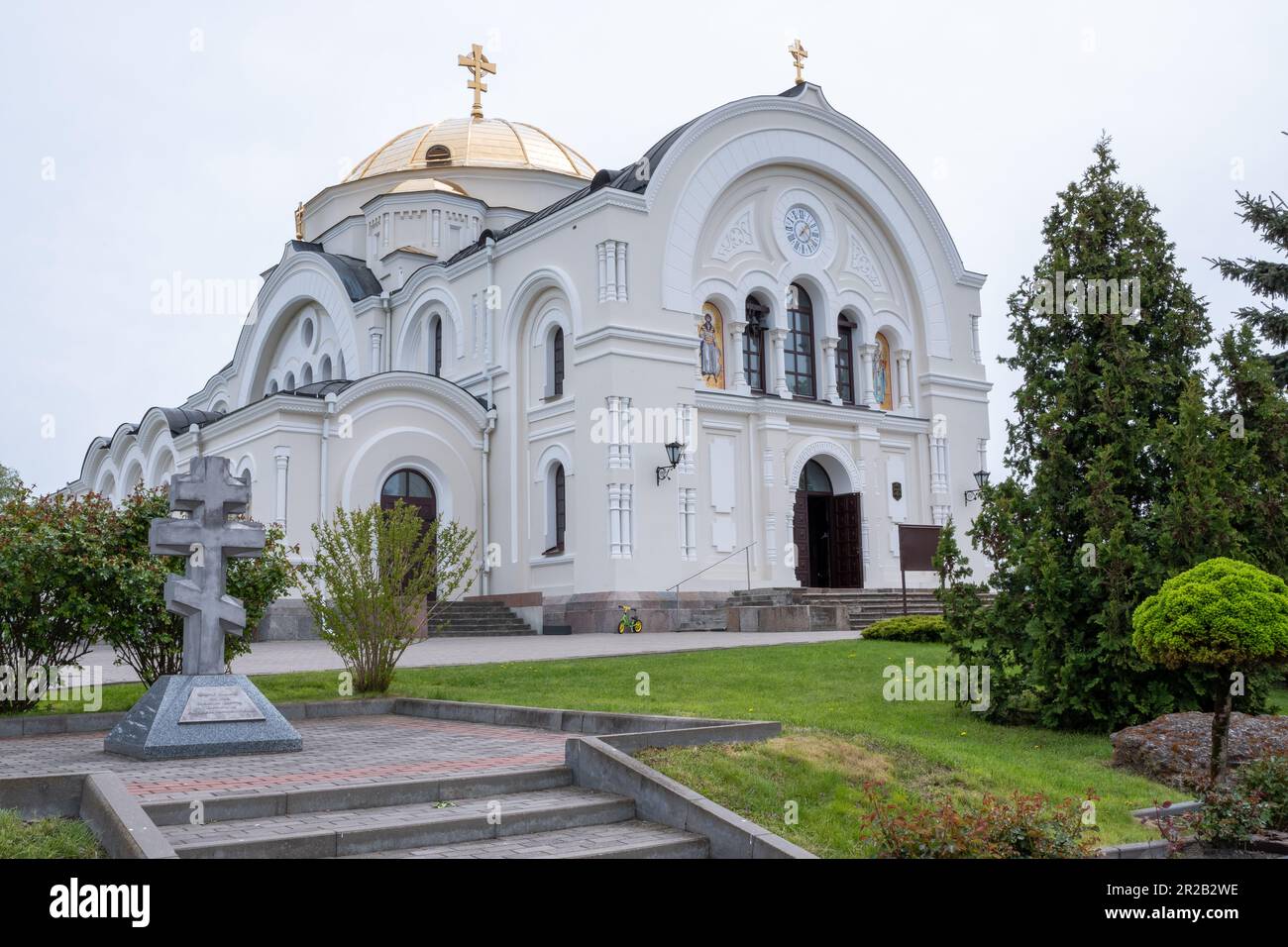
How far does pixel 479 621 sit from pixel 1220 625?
19344 millimetres

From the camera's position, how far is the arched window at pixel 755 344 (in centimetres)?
2920

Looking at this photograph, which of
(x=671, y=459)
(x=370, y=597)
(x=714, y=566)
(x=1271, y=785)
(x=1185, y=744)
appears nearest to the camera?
(x=1271, y=785)

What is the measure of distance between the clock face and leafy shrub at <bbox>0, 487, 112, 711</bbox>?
21.2 m

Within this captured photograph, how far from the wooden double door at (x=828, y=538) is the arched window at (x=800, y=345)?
8.86 ft

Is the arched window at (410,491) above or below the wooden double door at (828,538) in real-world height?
above

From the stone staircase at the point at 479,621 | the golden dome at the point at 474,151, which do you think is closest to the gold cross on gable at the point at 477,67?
the golden dome at the point at 474,151

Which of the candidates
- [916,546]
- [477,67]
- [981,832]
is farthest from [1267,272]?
[477,67]

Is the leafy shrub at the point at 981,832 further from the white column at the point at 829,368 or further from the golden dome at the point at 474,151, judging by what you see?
the golden dome at the point at 474,151

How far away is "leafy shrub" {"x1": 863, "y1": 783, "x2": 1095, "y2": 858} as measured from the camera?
651 centimetres

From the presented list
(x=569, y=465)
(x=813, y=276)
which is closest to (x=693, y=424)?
(x=569, y=465)

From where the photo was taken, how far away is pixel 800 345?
30359 mm

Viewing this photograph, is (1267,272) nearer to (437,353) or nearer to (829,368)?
(829,368)

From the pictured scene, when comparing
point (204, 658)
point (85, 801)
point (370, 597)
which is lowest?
point (85, 801)
